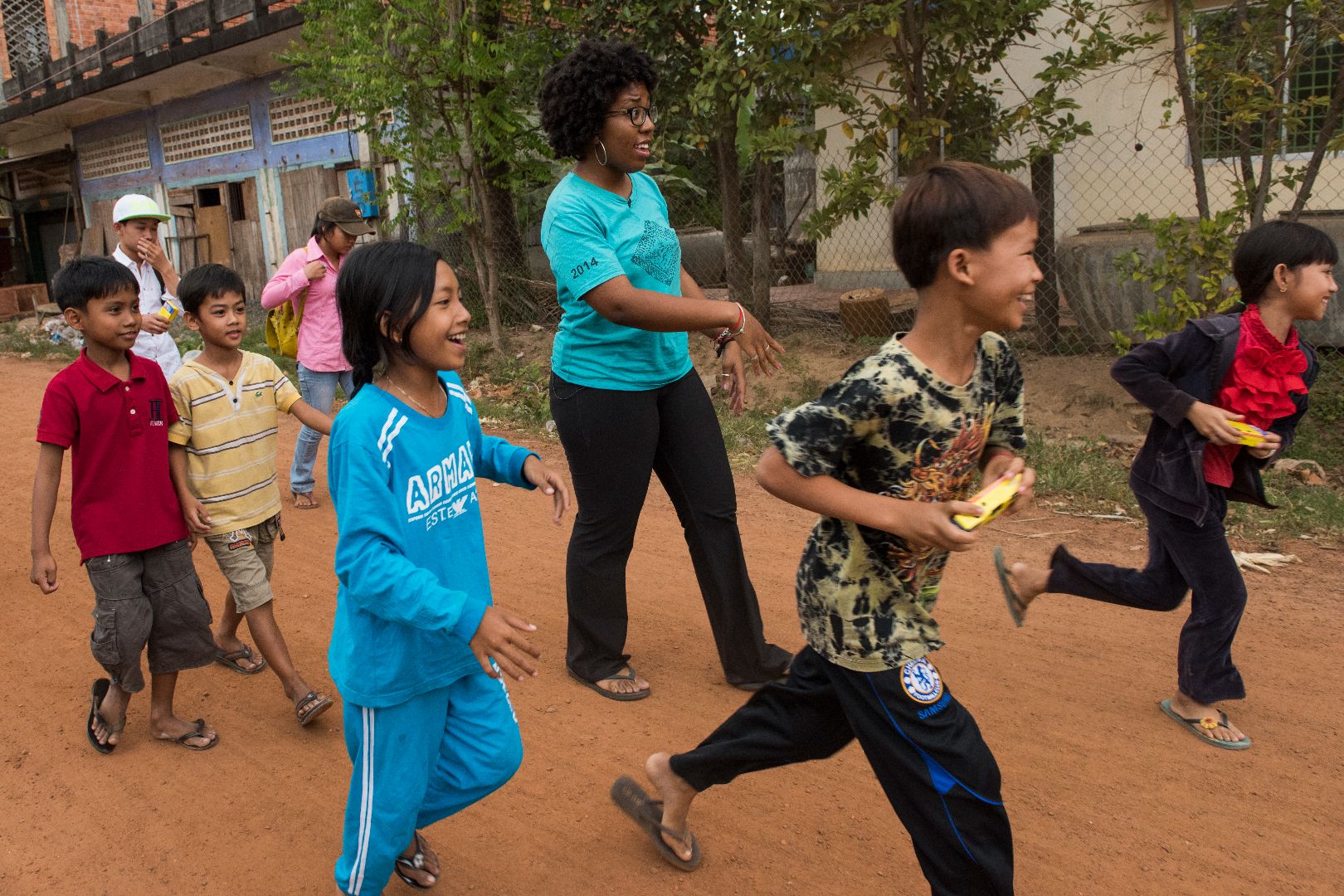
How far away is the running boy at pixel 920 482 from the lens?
2.04m

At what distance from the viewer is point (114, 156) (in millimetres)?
19828

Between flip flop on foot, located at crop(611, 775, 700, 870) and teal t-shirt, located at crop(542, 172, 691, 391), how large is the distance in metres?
1.32

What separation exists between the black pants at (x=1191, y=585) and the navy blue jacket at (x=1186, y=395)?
0.07 m

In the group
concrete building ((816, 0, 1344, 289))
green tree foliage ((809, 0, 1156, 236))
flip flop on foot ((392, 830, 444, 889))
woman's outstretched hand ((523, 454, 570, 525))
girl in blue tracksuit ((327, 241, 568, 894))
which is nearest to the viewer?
girl in blue tracksuit ((327, 241, 568, 894))

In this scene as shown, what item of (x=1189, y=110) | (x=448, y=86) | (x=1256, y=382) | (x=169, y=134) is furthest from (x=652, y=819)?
(x=169, y=134)

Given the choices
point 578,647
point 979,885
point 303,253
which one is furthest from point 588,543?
point 303,253

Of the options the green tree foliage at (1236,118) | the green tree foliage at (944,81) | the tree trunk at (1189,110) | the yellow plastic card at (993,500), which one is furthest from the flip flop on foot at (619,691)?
the tree trunk at (1189,110)

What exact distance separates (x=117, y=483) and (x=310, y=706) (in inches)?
38.4

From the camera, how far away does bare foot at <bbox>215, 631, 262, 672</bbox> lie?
4.19 m

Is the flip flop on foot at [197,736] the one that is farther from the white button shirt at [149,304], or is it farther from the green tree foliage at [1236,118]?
the green tree foliage at [1236,118]

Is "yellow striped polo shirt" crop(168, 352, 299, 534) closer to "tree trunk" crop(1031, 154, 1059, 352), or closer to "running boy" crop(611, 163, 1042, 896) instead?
"running boy" crop(611, 163, 1042, 896)

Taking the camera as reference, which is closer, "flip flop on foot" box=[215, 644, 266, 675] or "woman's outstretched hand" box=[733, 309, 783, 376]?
"woman's outstretched hand" box=[733, 309, 783, 376]

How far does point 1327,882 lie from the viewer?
8.64ft

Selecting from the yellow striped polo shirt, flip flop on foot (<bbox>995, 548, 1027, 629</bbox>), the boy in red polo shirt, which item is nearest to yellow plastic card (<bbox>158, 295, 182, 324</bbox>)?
the yellow striped polo shirt
